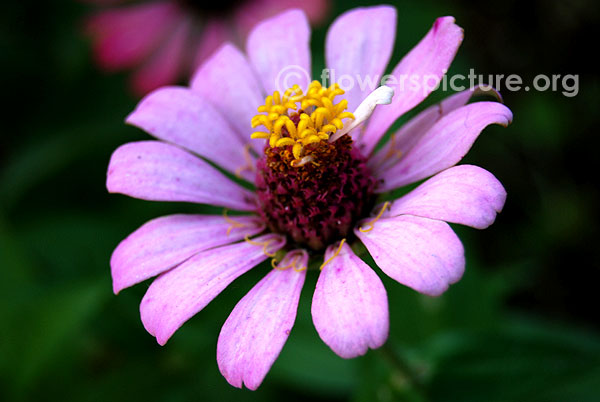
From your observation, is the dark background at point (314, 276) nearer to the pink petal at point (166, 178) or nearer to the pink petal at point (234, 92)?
the pink petal at point (166, 178)

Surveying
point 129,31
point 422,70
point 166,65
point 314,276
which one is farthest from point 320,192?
point 129,31

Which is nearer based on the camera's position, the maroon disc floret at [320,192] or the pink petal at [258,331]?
the pink petal at [258,331]

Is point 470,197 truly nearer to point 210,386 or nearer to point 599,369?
point 599,369

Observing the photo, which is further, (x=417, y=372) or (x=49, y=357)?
(x=49, y=357)

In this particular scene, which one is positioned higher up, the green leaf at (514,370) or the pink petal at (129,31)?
the pink petal at (129,31)

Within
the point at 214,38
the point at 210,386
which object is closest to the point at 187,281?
the point at 210,386

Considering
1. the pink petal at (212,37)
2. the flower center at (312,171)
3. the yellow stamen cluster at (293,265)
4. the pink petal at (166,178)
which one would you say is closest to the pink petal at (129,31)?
the pink petal at (212,37)

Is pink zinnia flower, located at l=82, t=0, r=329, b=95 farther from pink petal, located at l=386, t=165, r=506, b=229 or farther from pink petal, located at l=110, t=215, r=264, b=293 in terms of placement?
pink petal, located at l=386, t=165, r=506, b=229

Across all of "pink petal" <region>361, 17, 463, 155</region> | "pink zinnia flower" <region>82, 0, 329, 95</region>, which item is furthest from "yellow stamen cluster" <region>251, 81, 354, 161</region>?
"pink zinnia flower" <region>82, 0, 329, 95</region>
